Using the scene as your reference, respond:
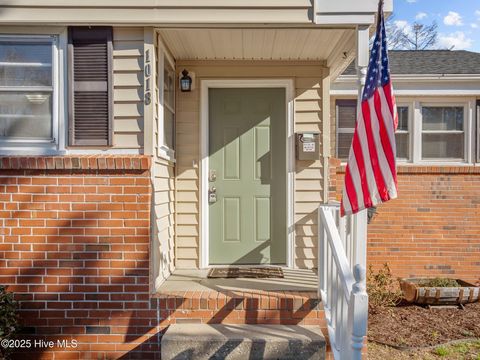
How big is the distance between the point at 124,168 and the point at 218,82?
1701 mm

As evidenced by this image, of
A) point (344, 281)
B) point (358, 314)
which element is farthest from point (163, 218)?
point (358, 314)

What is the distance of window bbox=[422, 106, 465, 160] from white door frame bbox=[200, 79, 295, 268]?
2.55 m

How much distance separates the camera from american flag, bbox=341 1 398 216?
2.53 m

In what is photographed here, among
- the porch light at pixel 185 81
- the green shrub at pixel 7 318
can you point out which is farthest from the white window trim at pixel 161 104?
the green shrub at pixel 7 318

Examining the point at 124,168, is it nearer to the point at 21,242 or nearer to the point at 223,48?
the point at 21,242

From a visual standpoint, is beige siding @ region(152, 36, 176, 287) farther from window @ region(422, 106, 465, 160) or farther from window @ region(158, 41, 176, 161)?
window @ region(422, 106, 465, 160)

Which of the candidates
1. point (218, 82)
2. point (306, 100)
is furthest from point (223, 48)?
point (306, 100)

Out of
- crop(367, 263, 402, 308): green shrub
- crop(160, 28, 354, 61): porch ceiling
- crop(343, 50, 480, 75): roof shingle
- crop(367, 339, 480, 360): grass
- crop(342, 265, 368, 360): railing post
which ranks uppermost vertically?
crop(343, 50, 480, 75): roof shingle

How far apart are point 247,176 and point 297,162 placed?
58cm

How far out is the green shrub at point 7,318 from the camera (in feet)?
10.4

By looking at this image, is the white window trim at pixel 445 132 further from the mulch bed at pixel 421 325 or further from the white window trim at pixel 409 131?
the mulch bed at pixel 421 325

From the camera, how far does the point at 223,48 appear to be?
14.0ft

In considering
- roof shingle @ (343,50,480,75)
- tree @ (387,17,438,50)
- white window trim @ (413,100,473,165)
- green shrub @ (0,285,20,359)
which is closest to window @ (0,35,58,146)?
green shrub @ (0,285,20,359)

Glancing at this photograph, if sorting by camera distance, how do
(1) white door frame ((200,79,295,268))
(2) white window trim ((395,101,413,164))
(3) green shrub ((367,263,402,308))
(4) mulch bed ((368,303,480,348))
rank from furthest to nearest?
(2) white window trim ((395,101,413,164))
(3) green shrub ((367,263,402,308))
(1) white door frame ((200,79,295,268))
(4) mulch bed ((368,303,480,348))
